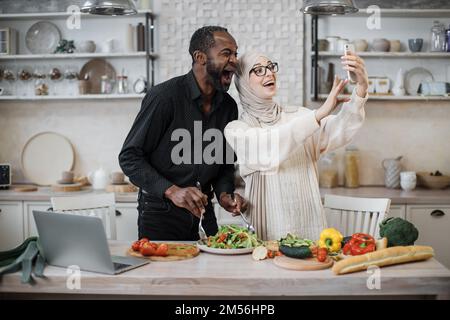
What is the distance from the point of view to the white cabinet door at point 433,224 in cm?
370

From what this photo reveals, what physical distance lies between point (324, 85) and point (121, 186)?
5.35 ft

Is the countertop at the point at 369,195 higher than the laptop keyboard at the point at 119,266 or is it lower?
higher

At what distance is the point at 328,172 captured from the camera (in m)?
4.13

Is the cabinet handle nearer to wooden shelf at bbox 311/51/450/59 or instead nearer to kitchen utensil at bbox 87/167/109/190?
wooden shelf at bbox 311/51/450/59

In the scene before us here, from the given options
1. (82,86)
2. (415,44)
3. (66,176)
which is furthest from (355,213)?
(82,86)

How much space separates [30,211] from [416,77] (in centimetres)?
294

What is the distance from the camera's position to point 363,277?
1.87m

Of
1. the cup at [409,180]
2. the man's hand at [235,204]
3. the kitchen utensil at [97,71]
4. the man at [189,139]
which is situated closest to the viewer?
the man's hand at [235,204]

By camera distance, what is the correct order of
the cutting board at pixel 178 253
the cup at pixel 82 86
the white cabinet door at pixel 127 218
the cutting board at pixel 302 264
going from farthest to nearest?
the cup at pixel 82 86 < the white cabinet door at pixel 127 218 < the cutting board at pixel 178 253 < the cutting board at pixel 302 264

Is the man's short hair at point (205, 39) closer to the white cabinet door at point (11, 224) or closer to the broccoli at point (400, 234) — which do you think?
the broccoli at point (400, 234)

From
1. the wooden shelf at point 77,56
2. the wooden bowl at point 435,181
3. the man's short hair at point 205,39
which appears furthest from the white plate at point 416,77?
the man's short hair at point 205,39

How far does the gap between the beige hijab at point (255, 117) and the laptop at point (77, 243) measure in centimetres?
57

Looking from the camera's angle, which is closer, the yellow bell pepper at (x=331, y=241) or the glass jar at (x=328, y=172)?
the yellow bell pepper at (x=331, y=241)
